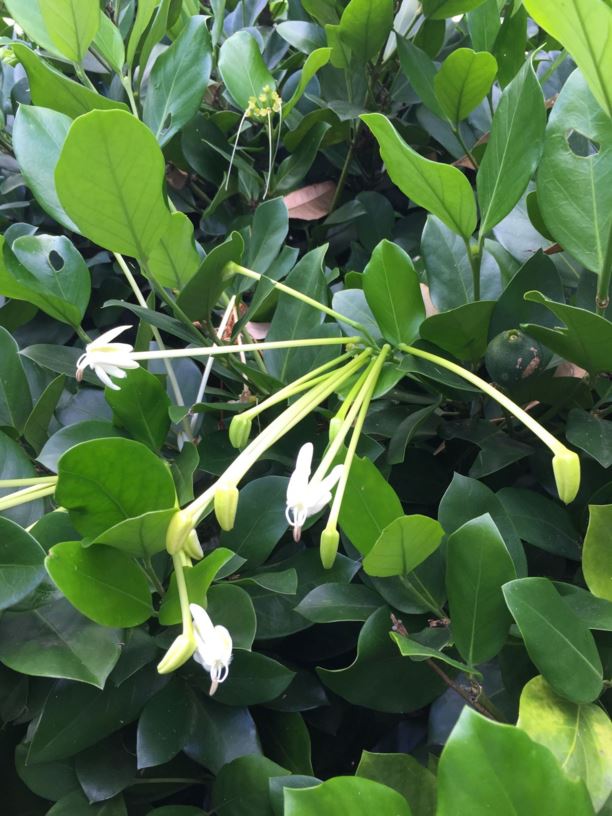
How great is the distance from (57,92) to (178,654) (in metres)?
0.47

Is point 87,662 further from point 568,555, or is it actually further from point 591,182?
point 591,182

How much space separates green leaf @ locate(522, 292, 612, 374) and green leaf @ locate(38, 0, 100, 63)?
42cm

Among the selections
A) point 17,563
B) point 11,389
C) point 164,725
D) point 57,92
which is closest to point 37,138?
A: point 57,92

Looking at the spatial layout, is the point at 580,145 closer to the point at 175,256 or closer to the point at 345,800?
the point at 175,256

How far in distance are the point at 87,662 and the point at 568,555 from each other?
1.03 feet

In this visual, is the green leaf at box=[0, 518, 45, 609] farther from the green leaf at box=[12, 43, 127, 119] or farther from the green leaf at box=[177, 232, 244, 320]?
the green leaf at box=[12, 43, 127, 119]

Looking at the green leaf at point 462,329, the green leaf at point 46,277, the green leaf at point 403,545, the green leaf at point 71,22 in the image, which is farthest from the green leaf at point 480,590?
the green leaf at point 71,22

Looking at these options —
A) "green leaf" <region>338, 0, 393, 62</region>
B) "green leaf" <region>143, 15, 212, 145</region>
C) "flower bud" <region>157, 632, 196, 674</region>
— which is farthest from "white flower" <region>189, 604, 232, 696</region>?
"green leaf" <region>338, 0, 393, 62</region>

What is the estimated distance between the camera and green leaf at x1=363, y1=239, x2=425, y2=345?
479mm

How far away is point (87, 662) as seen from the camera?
42 centimetres

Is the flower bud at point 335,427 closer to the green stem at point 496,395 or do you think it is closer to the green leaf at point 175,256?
the green stem at point 496,395

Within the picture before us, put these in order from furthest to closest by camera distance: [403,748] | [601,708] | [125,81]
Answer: [125,81] → [403,748] → [601,708]

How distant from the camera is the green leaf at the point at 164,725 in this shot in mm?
456

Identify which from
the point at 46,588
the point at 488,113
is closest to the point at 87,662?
the point at 46,588
